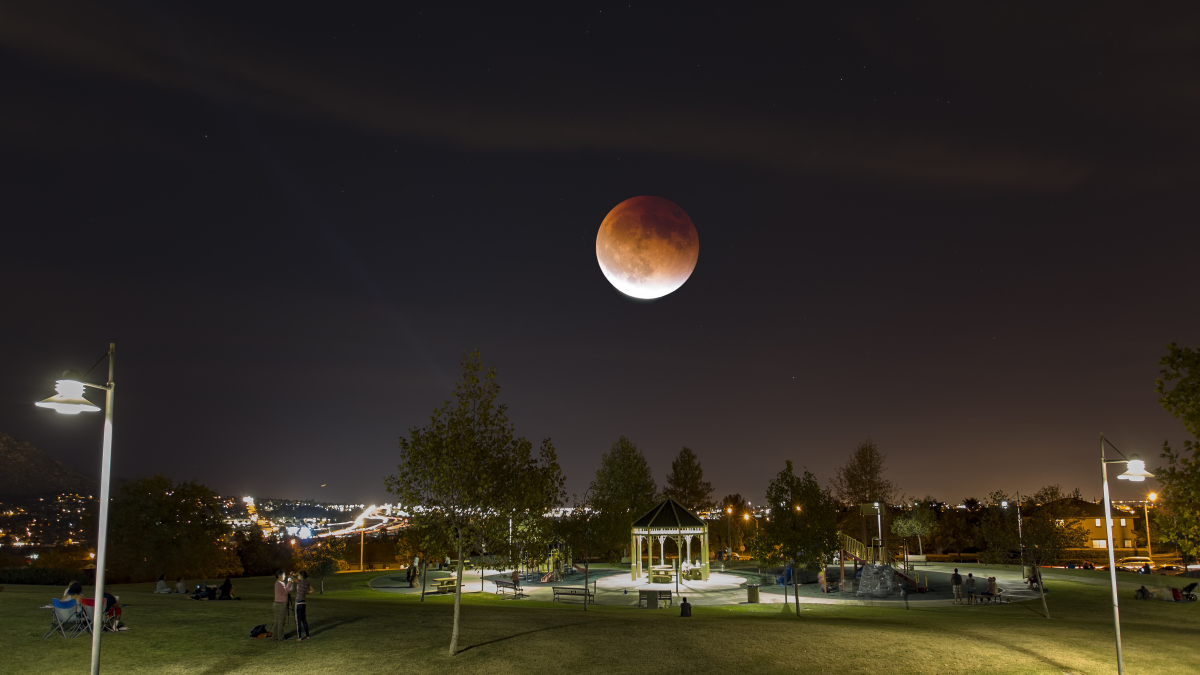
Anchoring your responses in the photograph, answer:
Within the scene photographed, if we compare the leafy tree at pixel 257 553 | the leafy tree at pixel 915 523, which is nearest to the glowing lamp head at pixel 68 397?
the leafy tree at pixel 257 553

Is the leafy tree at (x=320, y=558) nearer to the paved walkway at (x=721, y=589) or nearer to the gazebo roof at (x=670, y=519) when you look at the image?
the paved walkway at (x=721, y=589)

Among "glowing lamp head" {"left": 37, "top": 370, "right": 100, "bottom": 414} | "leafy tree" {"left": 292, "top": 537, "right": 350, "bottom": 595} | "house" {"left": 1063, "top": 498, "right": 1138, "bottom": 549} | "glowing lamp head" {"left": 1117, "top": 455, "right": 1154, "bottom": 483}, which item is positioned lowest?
"house" {"left": 1063, "top": 498, "right": 1138, "bottom": 549}

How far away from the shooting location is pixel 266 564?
57500 millimetres

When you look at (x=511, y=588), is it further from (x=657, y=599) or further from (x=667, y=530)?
(x=657, y=599)

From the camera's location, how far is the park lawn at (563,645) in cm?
1505

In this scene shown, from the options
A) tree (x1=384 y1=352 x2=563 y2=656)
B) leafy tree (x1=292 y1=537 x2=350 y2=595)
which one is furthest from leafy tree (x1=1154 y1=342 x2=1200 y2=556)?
leafy tree (x1=292 y1=537 x2=350 y2=595)

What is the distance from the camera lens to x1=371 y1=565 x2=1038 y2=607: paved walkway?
36.2 meters

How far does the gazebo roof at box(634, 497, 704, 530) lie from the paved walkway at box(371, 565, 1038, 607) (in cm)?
372

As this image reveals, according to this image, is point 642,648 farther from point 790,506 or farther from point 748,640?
point 790,506

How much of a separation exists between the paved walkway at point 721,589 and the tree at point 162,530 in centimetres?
1291

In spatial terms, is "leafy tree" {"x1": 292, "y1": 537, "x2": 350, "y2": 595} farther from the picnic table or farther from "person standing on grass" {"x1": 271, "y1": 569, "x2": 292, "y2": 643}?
"person standing on grass" {"x1": 271, "y1": 569, "x2": 292, "y2": 643}

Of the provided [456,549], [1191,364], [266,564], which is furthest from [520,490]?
[266,564]

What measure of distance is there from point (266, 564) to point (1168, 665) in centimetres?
5833

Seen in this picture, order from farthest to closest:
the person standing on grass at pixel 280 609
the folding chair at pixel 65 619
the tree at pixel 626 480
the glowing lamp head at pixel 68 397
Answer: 1. the tree at pixel 626 480
2. the person standing on grass at pixel 280 609
3. the folding chair at pixel 65 619
4. the glowing lamp head at pixel 68 397
